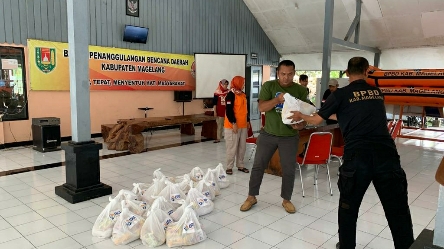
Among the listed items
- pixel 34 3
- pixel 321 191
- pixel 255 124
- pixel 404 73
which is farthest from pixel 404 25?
pixel 34 3

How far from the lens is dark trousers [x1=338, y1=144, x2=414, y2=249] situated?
2.09m

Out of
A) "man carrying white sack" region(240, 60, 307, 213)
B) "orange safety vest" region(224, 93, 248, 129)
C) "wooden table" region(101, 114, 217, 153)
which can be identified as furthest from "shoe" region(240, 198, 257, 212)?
"wooden table" region(101, 114, 217, 153)

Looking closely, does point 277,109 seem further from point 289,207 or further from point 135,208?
point 135,208

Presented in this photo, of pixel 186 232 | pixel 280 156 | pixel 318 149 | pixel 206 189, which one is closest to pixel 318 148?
pixel 318 149

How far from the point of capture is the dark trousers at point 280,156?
10.4 ft

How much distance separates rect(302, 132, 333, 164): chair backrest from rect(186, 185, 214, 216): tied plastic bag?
4.30 feet

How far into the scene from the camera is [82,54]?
368 centimetres

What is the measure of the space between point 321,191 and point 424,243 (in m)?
3.27

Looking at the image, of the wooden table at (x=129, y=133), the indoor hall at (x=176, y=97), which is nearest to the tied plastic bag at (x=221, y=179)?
the indoor hall at (x=176, y=97)

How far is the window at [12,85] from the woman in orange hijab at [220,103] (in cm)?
395

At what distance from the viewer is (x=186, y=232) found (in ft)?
8.63

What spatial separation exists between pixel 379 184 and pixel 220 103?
4937 millimetres

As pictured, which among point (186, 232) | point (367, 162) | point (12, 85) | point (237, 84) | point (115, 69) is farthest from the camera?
point (115, 69)

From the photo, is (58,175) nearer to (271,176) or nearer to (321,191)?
(271,176)
